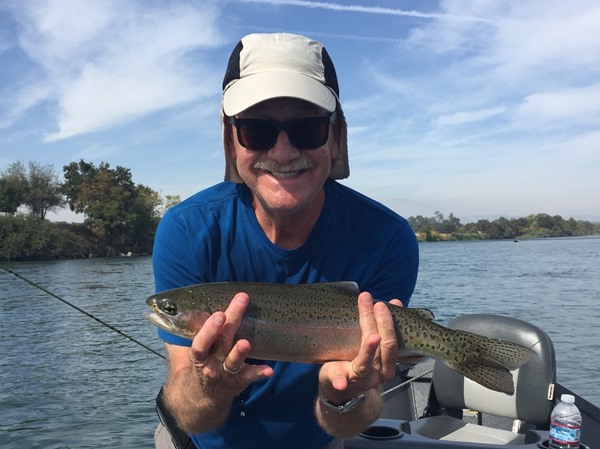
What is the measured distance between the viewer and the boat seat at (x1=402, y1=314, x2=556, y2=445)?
4.97m

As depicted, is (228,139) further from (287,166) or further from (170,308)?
(170,308)

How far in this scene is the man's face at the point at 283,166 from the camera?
Answer: 9.77ft

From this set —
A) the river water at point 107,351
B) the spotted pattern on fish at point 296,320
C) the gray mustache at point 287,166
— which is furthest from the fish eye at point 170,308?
the river water at point 107,351

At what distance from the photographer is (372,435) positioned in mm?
4090

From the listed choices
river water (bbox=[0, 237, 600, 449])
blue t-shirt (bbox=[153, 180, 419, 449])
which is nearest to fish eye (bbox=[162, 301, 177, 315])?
blue t-shirt (bbox=[153, 180, 419, 449])

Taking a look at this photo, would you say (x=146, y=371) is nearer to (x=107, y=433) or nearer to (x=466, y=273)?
(x=107, y=433)

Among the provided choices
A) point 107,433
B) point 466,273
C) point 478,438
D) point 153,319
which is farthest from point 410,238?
point 466,273

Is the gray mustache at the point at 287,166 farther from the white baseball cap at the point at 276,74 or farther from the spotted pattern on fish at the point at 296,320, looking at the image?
the spotted pattern on fish at the point at 296,320

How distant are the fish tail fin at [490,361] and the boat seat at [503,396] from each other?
1890 mm

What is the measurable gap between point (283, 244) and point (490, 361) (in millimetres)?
1282

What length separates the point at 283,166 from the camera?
9.86 ft

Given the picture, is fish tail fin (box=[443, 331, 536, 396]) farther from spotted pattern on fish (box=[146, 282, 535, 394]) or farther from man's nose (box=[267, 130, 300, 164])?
man's nose (box=[267, 130, 300, 164])

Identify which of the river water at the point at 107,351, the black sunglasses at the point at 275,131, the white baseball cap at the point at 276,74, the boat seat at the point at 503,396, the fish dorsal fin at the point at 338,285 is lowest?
the river water at the point at 107,351

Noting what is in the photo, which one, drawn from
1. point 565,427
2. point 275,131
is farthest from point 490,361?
point 275,131
